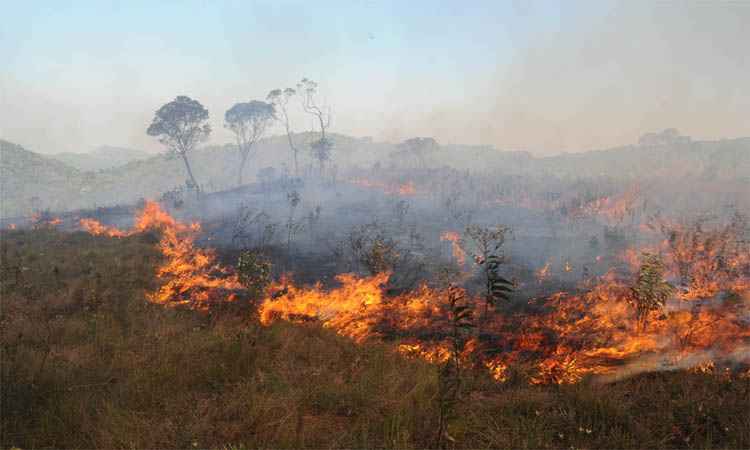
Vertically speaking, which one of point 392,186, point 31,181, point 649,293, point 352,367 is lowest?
point 352,367

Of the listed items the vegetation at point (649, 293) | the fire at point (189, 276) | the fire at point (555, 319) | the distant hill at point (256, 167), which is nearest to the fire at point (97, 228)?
the fire at point (189, 276)

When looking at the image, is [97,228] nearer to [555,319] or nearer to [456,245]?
[456,245]

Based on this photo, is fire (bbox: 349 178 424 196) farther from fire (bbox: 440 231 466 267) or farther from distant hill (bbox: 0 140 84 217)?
distant hill (bbox: 0 140 84 217)

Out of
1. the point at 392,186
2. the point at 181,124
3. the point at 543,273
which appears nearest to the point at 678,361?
the point at 543,273

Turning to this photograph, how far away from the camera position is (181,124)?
45312 mm

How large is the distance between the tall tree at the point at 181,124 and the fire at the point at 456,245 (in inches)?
1298

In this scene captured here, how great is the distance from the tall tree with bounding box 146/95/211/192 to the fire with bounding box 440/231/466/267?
32975 millimetres

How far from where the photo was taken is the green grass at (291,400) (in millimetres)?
4191

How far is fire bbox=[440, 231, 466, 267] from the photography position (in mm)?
17547

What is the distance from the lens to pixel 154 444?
157 inches

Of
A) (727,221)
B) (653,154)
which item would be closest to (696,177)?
(727,221)

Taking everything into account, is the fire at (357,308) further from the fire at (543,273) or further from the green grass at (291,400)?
the fire at (543,273)

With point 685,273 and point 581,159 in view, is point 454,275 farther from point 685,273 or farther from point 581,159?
point 581,159

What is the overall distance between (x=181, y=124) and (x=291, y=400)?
4789cm
